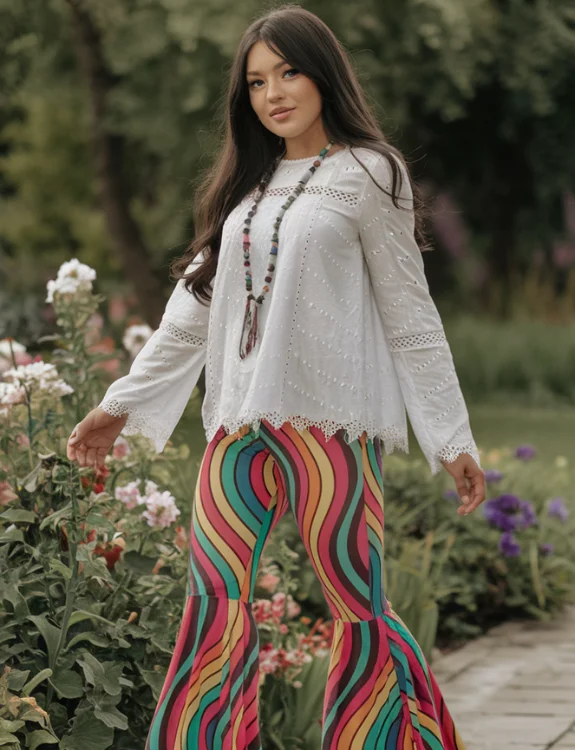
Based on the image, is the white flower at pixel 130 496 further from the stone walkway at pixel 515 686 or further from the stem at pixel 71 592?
the stone walkway at pixel 515 686

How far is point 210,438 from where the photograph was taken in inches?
114

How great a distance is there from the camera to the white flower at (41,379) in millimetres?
3742

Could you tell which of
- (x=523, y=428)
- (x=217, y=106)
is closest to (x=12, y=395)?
(x=217, y=106)

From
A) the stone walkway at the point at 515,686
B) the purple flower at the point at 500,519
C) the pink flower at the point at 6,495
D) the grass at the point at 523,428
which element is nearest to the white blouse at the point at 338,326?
the pink flower at the point at 6,495

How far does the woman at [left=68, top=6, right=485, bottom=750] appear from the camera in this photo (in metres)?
2.80

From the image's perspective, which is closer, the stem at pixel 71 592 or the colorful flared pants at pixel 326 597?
the colorful flared pants at pixel 326 597

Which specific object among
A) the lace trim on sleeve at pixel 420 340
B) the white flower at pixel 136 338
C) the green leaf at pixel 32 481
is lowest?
the green leaf at pixel 32 481

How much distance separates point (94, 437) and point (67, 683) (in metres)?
0.58

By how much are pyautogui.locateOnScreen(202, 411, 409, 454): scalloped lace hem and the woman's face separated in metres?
0.63

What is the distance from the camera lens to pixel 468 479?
2.87 meters

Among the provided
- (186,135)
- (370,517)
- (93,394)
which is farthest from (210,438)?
(186,135)

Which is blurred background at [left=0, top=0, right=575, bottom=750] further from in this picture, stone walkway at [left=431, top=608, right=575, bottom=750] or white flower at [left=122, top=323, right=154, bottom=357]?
stone walkway at [left=431, top=608, right=575, bottom=750]

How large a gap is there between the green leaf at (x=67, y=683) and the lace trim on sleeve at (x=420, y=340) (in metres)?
1.07

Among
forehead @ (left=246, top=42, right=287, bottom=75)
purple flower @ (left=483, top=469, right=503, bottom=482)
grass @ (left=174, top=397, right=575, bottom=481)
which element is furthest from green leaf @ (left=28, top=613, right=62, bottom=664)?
grass @ (left=174, top=397, right=575, bottom=481)
